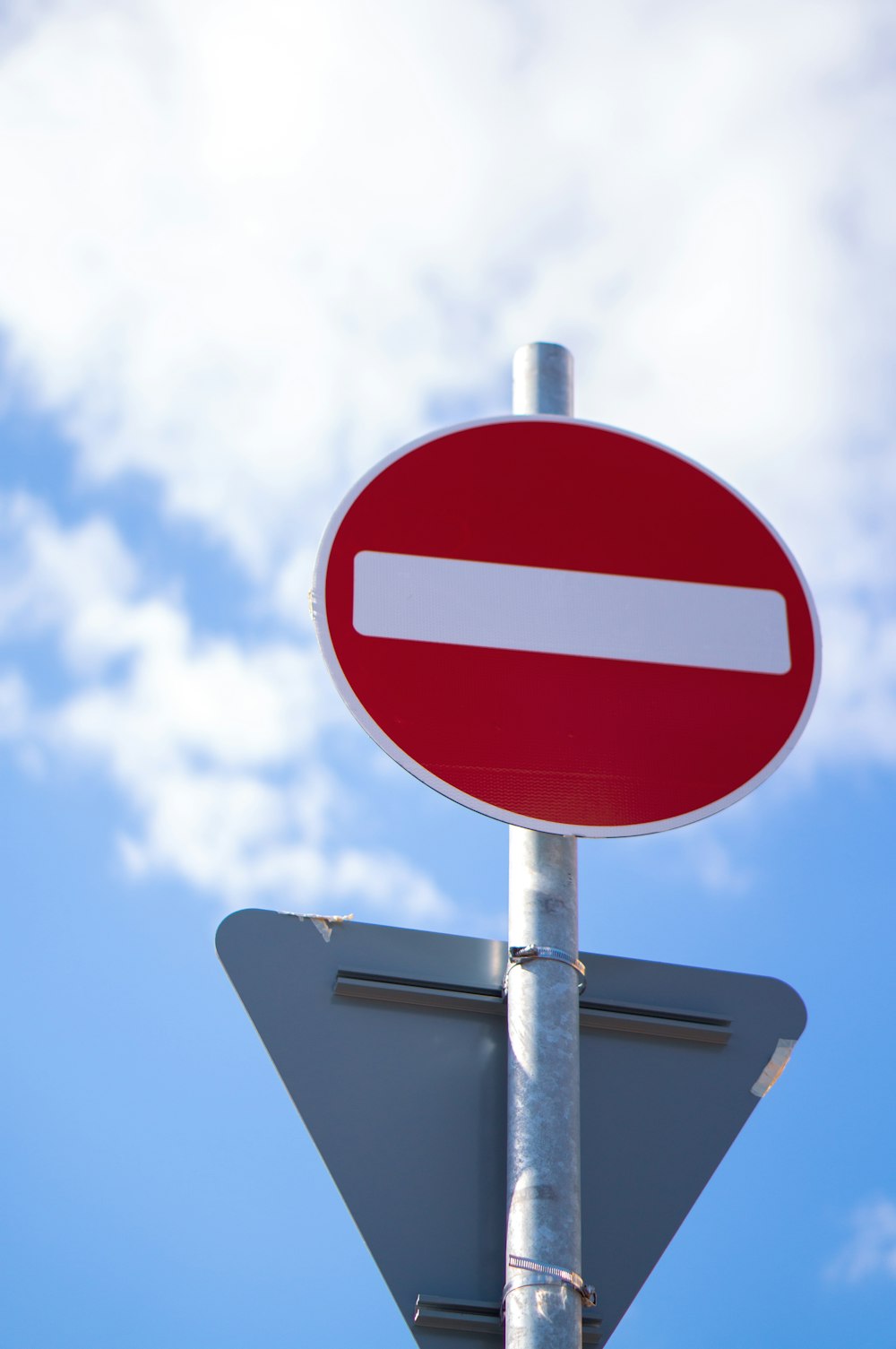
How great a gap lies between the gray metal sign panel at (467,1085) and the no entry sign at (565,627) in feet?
0.80

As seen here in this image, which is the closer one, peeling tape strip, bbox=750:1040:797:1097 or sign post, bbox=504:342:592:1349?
sign post, bbox=504:342:592:1349

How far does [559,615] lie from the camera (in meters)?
2.03

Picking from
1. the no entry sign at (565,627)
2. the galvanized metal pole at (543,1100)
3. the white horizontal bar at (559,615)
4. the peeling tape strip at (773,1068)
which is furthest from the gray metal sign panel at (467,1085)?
the white horizontal bar at (559,615)

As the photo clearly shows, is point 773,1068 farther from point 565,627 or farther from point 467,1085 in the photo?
point 565,627

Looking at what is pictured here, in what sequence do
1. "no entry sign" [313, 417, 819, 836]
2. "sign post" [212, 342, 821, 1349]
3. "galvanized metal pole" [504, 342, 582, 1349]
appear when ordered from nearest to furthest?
"galvanized metal pole" [504, 342, 582, 1349] → "sign post" [212, 342, 821, 1349] → "no entry sign" [313, 417, 819, 836]

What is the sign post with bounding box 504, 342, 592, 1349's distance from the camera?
5.12 ft

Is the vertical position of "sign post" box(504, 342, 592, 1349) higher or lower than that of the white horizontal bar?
lower

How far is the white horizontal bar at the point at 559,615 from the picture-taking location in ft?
6.52

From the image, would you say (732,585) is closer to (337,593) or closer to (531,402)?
(531,402)

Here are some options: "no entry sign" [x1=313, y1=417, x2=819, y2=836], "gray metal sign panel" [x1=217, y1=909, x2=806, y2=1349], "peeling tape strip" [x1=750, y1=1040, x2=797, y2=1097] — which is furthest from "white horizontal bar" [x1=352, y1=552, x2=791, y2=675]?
"peeling tape strip" [x1=750, y1=1040, x2=797, y2=1097]

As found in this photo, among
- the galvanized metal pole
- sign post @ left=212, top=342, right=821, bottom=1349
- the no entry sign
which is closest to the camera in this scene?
the galvanized metal pole

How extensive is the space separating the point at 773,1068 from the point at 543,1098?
42 cm

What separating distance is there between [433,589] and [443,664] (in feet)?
0.39

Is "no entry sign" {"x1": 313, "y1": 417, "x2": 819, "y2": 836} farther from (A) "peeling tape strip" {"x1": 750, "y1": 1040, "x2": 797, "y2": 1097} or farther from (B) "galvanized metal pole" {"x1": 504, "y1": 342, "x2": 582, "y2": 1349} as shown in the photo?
(A) "peeling tape strip" {"x1": 750, "y1": 1040, "x2": 797, "y2": 1097}
